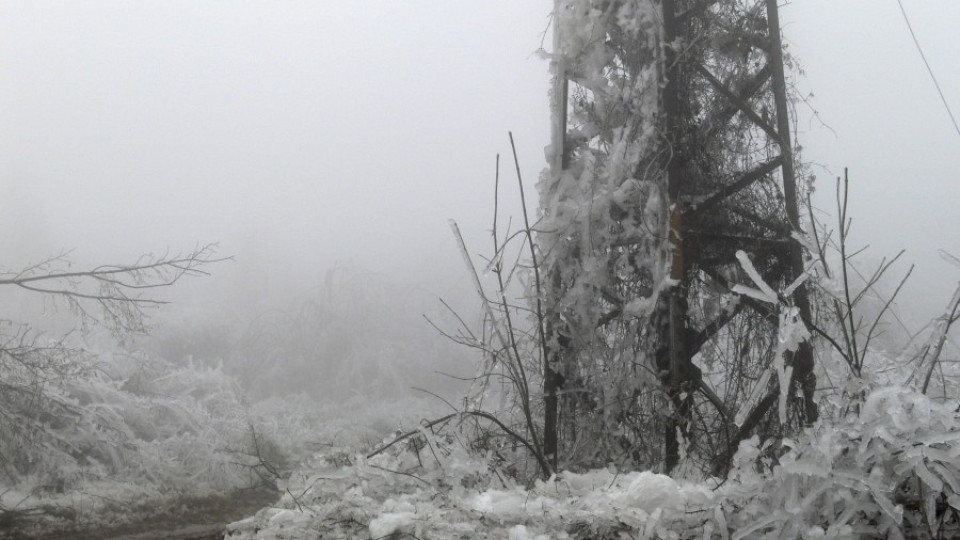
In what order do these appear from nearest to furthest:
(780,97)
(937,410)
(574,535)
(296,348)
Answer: (937,410) → (574,535) → (780,97) → (296,348)

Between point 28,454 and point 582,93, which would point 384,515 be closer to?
point 582,93

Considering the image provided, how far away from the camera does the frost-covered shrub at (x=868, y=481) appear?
4.11ft

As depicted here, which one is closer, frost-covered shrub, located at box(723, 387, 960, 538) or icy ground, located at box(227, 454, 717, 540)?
frost-covered shrub, located at box(723, 387, 960, 538)

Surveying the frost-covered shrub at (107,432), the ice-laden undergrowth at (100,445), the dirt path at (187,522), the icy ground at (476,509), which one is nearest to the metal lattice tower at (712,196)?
the icy ground at (476,509)

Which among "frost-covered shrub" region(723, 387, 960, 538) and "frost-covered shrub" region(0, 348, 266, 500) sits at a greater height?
"frost-covered shrub" region(723, 387, 960, 538)

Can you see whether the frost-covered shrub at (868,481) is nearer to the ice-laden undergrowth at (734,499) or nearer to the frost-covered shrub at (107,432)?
the ice-laden undergrowth at (734,499)

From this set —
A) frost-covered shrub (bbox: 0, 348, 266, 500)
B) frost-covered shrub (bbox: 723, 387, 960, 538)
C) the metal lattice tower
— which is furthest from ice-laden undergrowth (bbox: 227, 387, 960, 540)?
frost-covered shrub (bbox: 0, 348, 266, 500)

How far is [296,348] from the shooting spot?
2923cm

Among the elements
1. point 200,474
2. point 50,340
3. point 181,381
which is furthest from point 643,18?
point 181,381

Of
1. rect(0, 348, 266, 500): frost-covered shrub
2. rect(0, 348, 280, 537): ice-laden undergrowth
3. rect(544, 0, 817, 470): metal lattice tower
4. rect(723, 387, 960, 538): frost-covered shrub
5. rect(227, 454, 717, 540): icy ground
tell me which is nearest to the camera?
rect(723, 387, 960, 538): frost-covered shrub

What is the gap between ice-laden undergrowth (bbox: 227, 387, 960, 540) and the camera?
1.27 meters

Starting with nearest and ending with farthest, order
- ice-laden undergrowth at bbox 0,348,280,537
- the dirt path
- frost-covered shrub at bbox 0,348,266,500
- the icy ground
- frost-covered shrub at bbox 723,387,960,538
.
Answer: frost-covered shrub at bbox 723,387,960,538 < the icy ground < the dirt path < ice-laden undergrowth at bbox 0,348,280,537 < frost-covered shrub at bbox 0,348,266,500

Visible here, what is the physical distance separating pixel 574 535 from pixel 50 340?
12680 millimetres

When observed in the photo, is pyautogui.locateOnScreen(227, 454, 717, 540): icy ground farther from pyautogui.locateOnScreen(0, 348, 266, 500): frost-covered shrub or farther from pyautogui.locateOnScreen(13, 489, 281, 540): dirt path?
pyautogui.locateOnScreen(0, 348, 266, 500): frost-covered shrub
